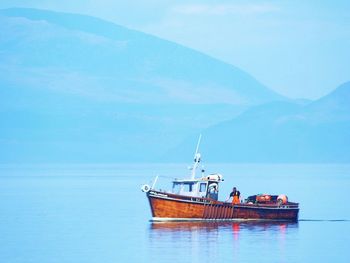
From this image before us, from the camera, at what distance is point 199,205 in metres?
86.9

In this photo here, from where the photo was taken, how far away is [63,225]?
97188mm

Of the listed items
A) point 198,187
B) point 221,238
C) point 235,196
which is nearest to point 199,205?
point 198,187

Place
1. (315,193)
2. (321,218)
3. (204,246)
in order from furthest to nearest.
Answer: (315,193) < (321,218) < (204,246)

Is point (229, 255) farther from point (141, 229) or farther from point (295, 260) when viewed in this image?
point (141, 229)

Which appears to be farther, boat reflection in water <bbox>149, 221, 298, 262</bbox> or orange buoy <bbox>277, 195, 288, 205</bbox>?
orange buoy <bbox>277, 195, 288, 205</bbox>

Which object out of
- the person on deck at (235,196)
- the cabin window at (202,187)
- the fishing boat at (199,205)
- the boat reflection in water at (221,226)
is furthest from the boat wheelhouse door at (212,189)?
the boat reflection in water at (221,226)

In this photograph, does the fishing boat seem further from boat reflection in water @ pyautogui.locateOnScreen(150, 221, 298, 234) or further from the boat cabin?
boat reflection in water @ pyautogui.locateOnScreen(150, 221, 298, 234)

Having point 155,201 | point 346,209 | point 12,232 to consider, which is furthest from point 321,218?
point 12,232

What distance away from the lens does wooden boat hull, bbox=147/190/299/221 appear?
3396 inches

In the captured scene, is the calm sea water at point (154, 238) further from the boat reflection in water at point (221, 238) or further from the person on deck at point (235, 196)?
the person on deck at point (235, 196)

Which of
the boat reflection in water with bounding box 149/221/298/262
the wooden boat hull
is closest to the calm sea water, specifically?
the boat reflection in water with bounding box 149/221/298/262

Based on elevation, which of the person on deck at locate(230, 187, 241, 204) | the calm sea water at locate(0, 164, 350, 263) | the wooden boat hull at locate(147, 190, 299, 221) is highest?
the person on deck at locate(230, 187, 241, 204)

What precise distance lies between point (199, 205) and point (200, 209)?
30 centimetres

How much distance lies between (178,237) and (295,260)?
11550mm
